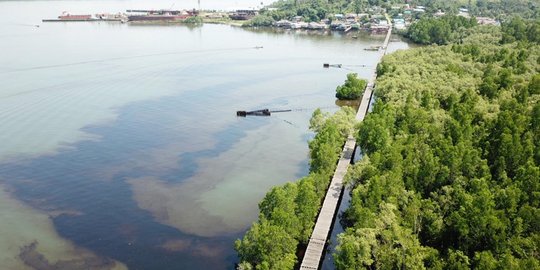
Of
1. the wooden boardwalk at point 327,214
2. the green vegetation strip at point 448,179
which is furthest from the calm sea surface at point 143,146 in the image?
the green vegetation strip at point 448,179

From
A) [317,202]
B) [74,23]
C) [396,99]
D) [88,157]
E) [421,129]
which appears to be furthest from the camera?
[74,23]

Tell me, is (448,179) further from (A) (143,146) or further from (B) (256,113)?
(A) (143,146)

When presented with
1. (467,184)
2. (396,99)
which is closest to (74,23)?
(396,99)

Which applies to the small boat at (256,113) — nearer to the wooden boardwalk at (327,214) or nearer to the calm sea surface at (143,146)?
the calm sea surface at (143,146)

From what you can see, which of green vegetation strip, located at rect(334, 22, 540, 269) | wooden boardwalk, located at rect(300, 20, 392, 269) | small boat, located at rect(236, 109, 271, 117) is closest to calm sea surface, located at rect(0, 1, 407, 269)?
small boat, located at rect(236, 109, 271, 117)

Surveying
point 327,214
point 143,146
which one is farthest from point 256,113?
point 327,214

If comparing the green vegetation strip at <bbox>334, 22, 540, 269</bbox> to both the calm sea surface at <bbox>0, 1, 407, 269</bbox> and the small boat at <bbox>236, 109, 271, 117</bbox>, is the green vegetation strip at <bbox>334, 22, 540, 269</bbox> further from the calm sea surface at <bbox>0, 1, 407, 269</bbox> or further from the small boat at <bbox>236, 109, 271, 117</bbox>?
the small boat at <bbox>236, 109, 271, 117</bbox>

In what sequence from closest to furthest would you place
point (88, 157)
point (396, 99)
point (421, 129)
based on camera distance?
1. point (421, 129)
2. point (88, 157)
3. point (396, 99)

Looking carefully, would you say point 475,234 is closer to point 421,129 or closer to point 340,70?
point 421,129
